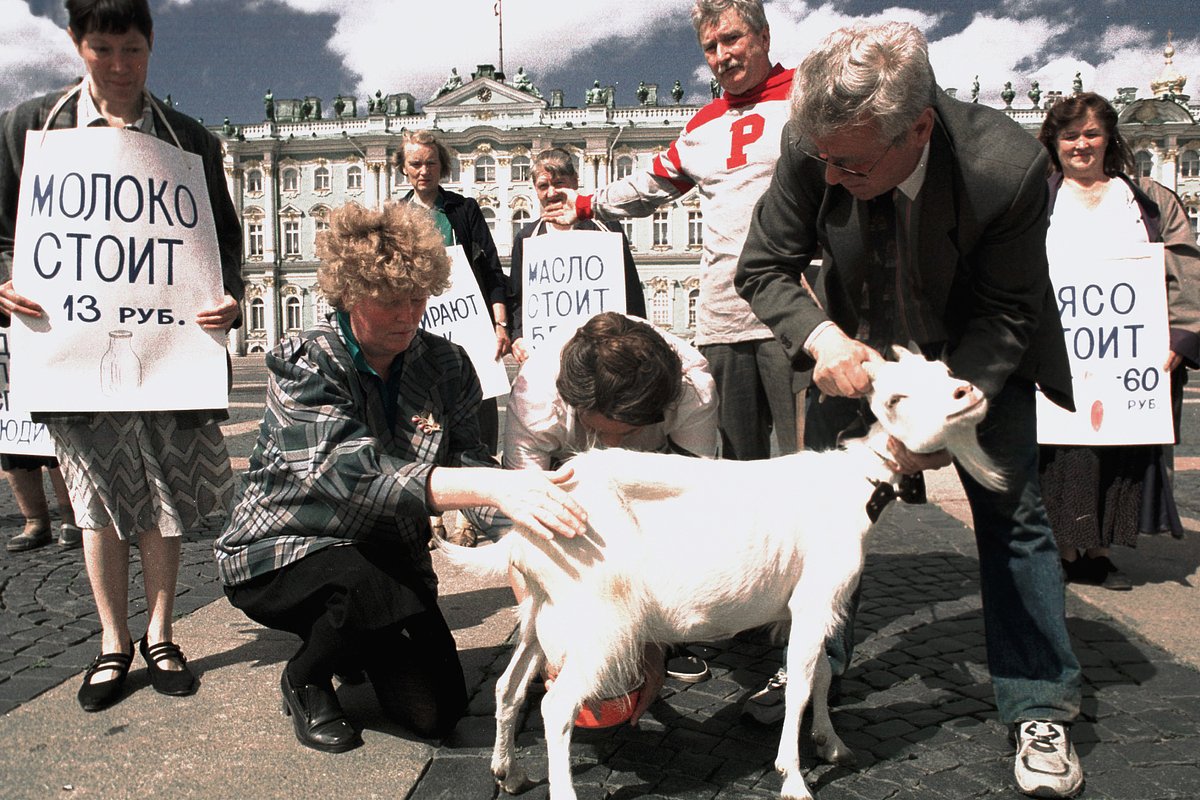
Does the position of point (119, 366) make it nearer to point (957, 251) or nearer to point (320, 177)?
point (957, 251)

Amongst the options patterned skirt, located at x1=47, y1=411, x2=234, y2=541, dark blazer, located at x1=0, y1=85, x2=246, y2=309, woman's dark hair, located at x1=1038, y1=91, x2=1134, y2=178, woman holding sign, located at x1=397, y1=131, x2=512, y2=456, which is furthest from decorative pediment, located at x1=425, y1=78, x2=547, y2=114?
patterned skirt, located at x1=47, y1=411, x2=234, y2=541

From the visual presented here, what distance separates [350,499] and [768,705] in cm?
164

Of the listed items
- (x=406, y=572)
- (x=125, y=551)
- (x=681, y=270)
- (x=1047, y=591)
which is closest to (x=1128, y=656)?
(x=1047, y=591)

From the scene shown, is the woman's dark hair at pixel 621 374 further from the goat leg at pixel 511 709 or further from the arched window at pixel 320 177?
the arched window at pixel 320 177

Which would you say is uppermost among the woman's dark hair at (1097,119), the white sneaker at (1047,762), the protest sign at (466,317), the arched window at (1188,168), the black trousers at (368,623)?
the arched window at (1188,168)

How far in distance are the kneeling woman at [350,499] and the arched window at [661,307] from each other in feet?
178

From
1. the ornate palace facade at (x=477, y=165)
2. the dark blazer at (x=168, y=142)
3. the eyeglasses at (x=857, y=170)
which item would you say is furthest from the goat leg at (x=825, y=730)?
the ornate palace facade at (x=477, y=165)

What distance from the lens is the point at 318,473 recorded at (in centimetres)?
299

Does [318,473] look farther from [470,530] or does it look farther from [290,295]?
[290,295]

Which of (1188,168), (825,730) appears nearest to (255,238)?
(1188,168)

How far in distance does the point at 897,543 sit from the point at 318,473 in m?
4.24

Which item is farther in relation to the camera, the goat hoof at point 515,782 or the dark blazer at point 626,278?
the dark blazer at point 626,278

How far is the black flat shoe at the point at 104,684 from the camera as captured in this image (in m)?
3.40

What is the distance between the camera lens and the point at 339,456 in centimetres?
295
